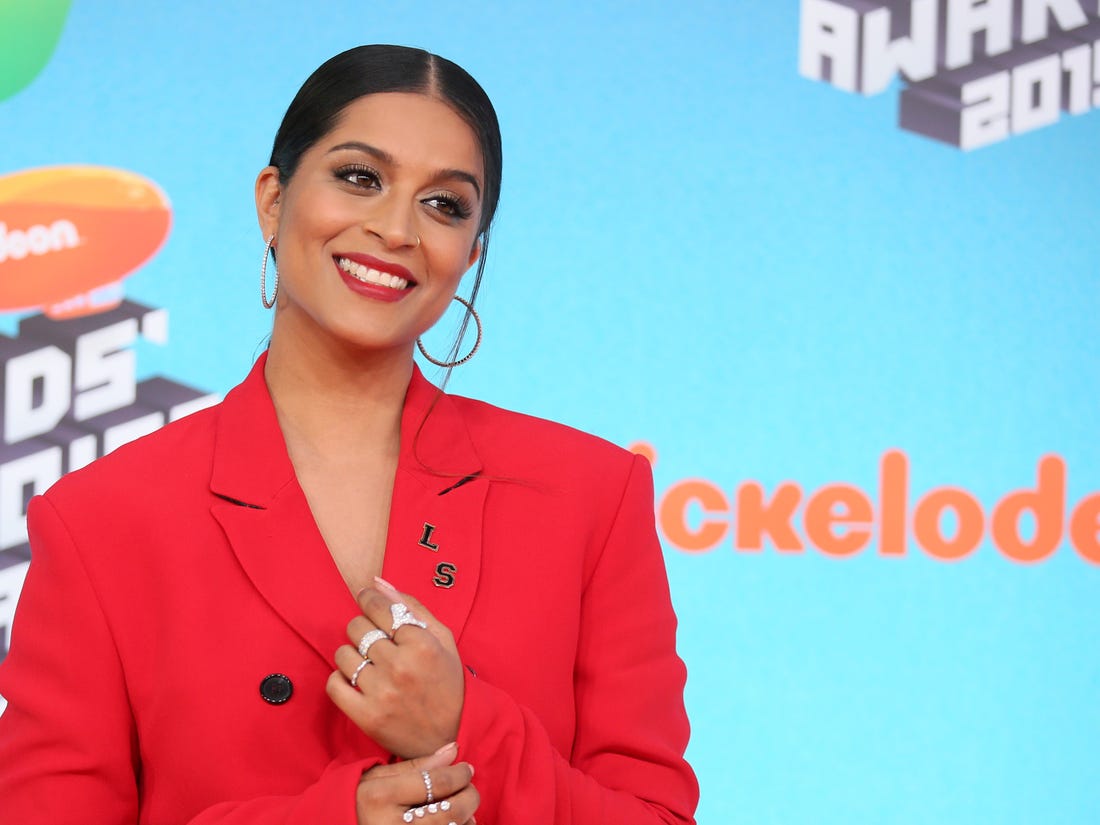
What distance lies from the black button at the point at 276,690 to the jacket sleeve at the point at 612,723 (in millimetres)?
167

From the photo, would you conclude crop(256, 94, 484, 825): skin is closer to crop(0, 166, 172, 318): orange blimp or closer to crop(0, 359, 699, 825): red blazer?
crop(0, 359, 699, 825): red blazer

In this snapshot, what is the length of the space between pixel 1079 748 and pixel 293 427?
7.79 feet

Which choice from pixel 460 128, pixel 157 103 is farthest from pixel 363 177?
pixel 157 103

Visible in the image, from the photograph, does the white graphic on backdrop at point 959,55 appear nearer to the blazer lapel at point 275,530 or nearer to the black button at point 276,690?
the blazer lapel at point 275,530

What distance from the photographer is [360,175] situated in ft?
4.20

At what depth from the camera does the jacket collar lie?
3.92 ft

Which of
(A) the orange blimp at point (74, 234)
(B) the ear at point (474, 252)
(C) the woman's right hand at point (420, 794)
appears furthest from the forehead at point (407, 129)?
(A) the orange blimp at point (74, 234)

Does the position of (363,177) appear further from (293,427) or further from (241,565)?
(241,565)

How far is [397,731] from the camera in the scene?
1.07m

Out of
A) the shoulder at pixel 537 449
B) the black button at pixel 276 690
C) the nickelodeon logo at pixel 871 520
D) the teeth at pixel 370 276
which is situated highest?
Answer: the teeth at pixel 370 276

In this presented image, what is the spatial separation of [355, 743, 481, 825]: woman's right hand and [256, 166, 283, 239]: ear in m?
0.61

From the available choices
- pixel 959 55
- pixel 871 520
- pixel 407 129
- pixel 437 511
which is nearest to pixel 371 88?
pixel 407 129

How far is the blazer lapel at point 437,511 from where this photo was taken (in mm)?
1227

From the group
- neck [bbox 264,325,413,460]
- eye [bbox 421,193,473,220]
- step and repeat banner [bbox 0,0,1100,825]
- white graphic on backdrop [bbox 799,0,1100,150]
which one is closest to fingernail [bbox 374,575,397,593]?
neck [bbox 264,325,413,460]
